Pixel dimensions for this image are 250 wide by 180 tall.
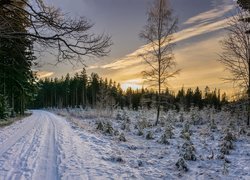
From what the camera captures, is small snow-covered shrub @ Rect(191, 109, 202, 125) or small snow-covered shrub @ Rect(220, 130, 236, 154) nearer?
small snow-covered shrub @ Rect(220, 130, 236, 154)

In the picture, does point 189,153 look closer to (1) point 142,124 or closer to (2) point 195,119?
(1) point 142,124

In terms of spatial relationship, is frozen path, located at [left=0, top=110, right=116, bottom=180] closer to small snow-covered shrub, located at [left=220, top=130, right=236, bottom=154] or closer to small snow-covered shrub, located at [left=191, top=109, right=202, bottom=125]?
small snow-covered shrub, located at [left=220, top=130, right=236, bottom=154]

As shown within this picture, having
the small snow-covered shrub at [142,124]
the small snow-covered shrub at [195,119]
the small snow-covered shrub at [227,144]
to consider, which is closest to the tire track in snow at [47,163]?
the small snow-covered shrub at [227,144]

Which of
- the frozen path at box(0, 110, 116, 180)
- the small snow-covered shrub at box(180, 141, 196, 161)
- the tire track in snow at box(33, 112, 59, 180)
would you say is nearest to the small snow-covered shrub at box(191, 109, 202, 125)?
the frozen path at box(0, 110, 116, 180)

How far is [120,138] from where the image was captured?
1466 cm

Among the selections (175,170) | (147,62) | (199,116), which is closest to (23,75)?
(147,62)

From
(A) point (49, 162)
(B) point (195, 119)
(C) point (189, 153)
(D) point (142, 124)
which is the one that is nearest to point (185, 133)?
(C) point (189, 153)

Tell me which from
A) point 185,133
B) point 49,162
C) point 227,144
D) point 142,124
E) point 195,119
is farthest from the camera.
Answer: point 195,119

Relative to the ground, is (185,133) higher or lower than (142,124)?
higher

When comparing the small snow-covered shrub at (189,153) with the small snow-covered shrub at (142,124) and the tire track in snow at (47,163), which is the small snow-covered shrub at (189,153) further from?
the small snow-covered shrub at (142,124)

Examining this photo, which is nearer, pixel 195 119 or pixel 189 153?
pixel 189 153

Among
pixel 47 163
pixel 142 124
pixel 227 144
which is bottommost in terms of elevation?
pixel 47 163

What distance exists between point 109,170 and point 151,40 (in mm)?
15519

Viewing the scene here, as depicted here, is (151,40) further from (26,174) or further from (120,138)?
(26,174)
